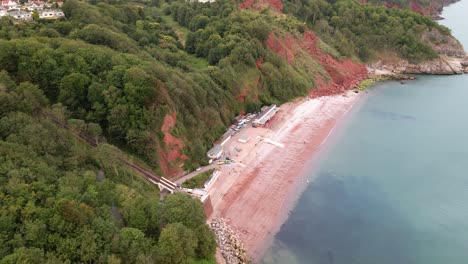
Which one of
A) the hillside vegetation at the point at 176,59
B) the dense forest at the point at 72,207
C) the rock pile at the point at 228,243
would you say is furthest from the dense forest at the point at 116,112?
the rock pile at the point at 228,243

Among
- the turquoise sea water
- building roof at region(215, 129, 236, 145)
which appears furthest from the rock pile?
building roof at region(215, 129, 236, 145)

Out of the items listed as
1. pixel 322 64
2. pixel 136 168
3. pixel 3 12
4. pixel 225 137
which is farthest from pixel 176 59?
pixel 322 64

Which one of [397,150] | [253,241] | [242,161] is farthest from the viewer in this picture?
[397,150]

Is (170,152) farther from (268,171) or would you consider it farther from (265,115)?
(265,115)

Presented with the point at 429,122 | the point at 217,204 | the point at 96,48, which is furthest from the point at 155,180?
the point at 429,122

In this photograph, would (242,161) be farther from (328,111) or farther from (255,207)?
(328,111)

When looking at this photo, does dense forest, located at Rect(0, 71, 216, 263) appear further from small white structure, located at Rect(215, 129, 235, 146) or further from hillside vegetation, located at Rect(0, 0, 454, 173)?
small white structure, located at Rect(215, 129, 235, 146)
